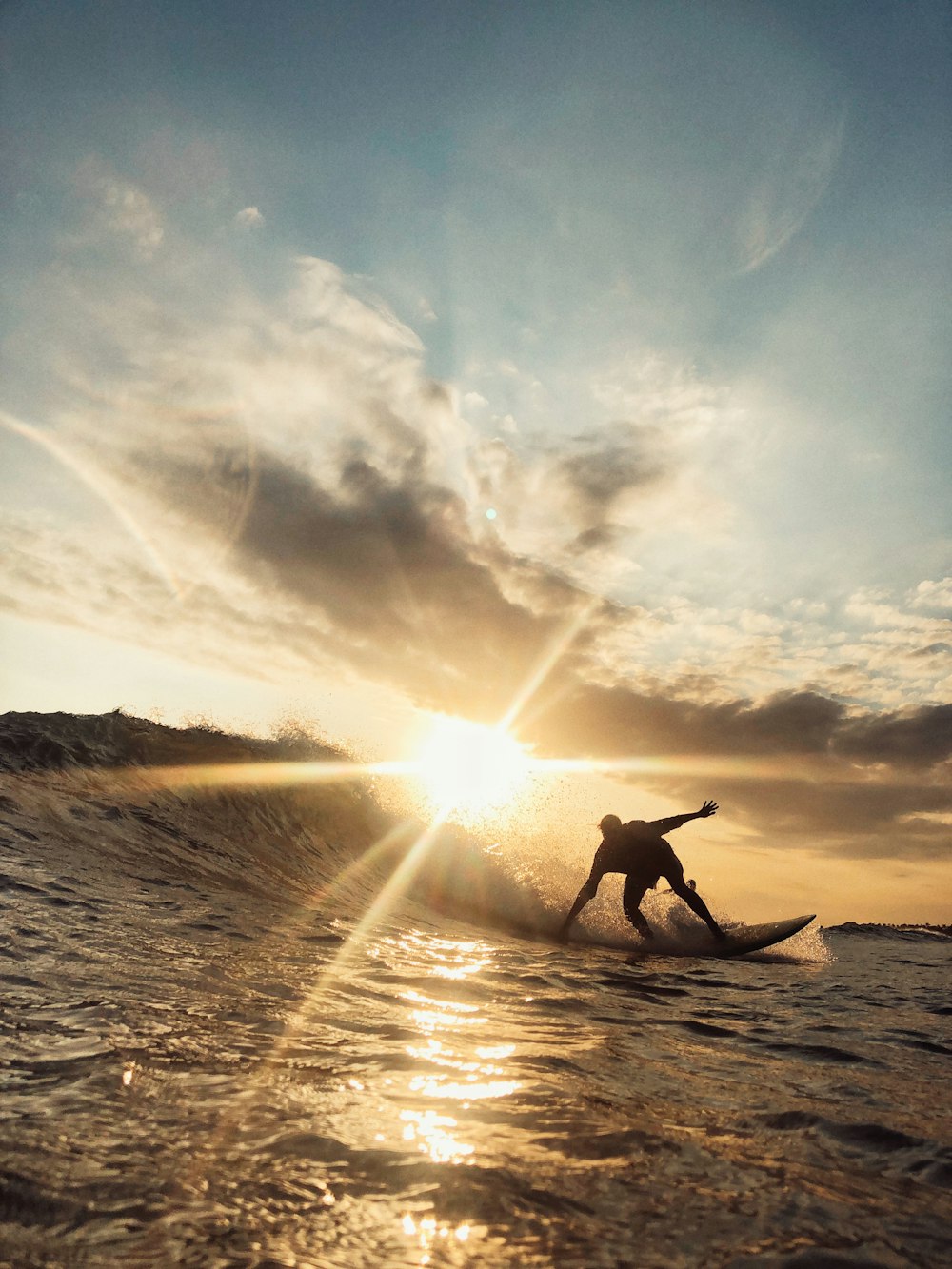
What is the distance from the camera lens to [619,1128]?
8.96 feet

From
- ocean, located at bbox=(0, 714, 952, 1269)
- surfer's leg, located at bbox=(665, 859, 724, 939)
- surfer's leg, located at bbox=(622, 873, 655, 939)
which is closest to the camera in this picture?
ocean, located at bbox=(0, 714, 952, 1269)

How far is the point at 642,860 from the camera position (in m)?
11.4

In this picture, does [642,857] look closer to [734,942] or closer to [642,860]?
[642,860]

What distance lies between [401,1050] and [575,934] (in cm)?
892

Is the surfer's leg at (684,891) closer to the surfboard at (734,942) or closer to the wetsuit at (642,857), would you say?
the wetsuit at (642,857)

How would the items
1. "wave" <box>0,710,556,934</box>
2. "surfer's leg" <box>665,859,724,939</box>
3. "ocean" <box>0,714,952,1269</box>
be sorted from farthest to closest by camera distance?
"surfer's leg" <box>665,859,724,939</box> → "wave" <box>0,710,556,934</box> → "ocean" <box>0,714,952,1269</box>

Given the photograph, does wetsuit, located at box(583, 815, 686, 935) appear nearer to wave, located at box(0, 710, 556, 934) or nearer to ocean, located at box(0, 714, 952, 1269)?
wave, located at box(0, 710, 556, 934)

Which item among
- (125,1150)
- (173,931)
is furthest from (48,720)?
(125,1150)

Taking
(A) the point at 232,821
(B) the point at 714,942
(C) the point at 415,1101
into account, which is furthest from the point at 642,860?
(C) the point at 415,1101

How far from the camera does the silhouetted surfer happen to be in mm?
11086

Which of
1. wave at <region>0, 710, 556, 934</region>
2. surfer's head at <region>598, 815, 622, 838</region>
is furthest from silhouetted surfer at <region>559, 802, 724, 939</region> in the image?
wave at <region>0, 710, 556, 934</region>

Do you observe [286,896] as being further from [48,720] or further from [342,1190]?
[342,1190]

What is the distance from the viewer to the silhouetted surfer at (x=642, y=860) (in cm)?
1109

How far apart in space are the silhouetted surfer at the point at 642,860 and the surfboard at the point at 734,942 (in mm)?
189
